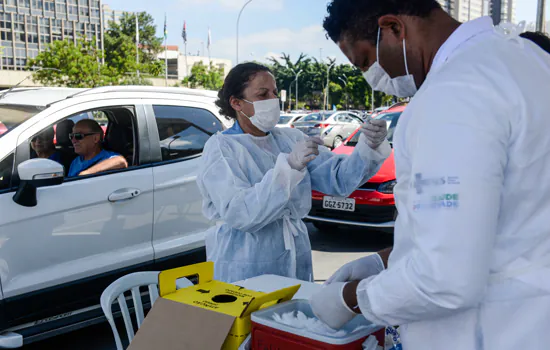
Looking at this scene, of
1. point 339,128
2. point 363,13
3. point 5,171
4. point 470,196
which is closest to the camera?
point 470,196

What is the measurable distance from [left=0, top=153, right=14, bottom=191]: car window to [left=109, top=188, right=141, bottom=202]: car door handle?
2.02ft

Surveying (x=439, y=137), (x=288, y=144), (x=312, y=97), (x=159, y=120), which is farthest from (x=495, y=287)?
(x=312, y=97)

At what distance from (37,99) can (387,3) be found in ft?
9.63

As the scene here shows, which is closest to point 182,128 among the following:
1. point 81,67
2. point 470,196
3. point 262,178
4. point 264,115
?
point 264,115

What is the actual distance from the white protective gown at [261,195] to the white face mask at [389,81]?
0.61 m

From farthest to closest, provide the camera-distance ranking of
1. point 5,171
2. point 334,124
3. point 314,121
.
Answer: point 314,121 < point 334,124 < point 5,171

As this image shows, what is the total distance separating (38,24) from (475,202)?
358 ft

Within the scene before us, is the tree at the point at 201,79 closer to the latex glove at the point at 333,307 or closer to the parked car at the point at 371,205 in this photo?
the parked car at the point at 371,205

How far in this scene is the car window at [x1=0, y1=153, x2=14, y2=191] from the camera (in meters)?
3.23

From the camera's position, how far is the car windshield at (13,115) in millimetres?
3357

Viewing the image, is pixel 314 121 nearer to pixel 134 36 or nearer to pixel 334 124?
pixel 334 124

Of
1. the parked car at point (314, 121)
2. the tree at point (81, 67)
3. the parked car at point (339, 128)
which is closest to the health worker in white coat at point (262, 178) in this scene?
the parked car at point (339, 128)

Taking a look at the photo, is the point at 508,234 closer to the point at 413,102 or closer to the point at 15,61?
the point at 413,102

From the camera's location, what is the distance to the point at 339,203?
646 cm
